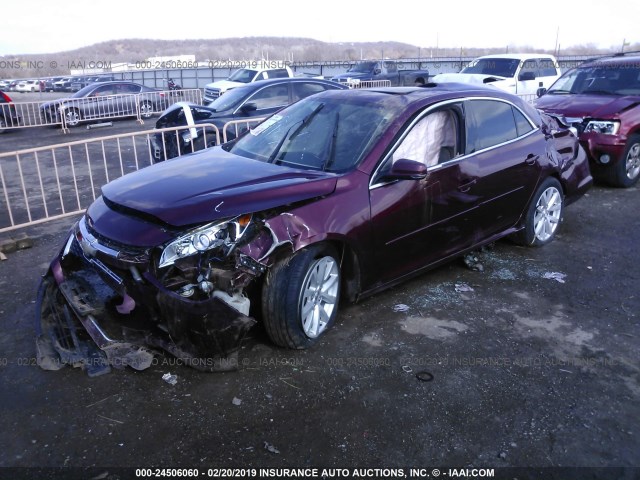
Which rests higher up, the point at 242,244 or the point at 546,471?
the point at 242,244

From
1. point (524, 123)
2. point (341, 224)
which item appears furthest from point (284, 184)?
Result: point (524, 123)

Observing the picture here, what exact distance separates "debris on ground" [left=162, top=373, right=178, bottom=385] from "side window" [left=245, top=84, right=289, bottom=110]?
322 inches

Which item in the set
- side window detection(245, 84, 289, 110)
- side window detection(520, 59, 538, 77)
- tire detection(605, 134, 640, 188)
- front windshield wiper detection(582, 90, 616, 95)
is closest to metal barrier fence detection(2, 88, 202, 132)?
side window detection(245, 84, 289, 110)

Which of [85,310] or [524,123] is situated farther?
[524,123]

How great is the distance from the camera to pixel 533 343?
13.5ft

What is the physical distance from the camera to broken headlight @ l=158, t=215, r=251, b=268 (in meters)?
3.53

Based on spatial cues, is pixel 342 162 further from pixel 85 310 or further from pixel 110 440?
pixel 110 440

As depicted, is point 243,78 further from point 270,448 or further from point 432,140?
point 270,448

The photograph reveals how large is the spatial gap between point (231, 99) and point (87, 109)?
10061 mm

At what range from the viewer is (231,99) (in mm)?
11414

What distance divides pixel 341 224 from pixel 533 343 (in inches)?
66.2

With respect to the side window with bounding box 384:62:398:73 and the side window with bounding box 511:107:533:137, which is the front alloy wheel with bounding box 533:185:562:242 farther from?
the side window with bounding box 384:62:398:73

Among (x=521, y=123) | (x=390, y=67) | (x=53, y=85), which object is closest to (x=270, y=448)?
(x=521, y=123)

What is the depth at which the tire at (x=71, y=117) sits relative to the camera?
60.6ft
